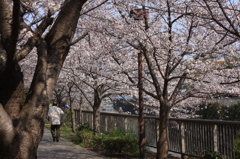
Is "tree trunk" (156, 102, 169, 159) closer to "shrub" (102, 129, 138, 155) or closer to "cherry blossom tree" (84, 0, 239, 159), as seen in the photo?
"cherry blossom tree" (84, 0, 239, 159)

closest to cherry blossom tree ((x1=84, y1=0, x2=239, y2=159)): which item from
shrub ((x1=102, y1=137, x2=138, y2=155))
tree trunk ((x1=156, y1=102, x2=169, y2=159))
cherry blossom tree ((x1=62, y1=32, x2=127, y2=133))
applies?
tree trunk ((x1=156, y1=102, x2=169, y2=159))

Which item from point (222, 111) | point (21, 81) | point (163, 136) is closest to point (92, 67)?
point (163, 136)

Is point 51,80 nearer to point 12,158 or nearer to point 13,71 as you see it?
point 13,71

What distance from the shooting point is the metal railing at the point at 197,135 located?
850 centimetres

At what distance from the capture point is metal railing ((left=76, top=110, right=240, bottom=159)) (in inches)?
335

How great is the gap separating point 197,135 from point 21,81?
6.30m

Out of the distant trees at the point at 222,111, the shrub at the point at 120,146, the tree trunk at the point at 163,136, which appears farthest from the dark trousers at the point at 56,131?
the distant trees at the point at 222,111

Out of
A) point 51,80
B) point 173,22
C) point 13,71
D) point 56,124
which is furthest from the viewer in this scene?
point 56,124

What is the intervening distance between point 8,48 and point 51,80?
3.41 ft

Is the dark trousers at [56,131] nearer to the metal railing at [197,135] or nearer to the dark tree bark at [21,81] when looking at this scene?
the metal railing at [197,135]

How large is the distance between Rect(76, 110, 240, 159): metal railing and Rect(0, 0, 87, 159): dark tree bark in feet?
16.7

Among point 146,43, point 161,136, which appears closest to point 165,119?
point 161,136

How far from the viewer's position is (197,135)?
9750mm

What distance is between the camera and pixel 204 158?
28.7 feet
